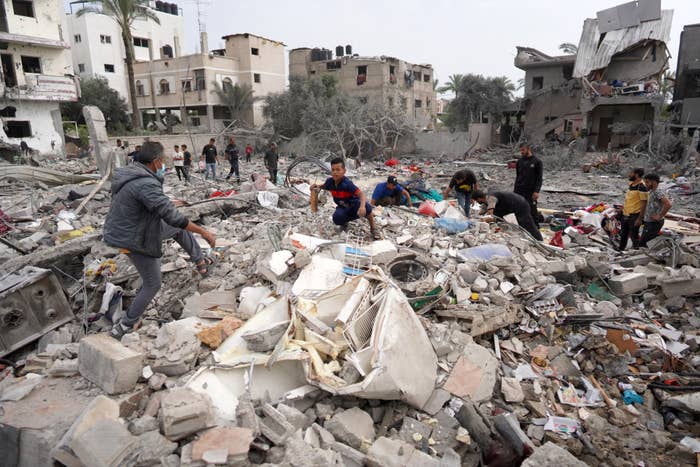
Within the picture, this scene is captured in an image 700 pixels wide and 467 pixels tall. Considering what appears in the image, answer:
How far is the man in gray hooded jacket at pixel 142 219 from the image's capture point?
3.11 m

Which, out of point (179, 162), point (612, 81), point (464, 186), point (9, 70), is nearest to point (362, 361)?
point (464, 186)

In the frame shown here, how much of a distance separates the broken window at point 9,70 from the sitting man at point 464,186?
23586 millimetres

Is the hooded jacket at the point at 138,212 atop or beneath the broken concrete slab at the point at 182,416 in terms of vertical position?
atop

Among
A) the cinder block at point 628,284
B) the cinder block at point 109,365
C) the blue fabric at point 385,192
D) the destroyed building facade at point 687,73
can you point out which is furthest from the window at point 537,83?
the cinder block at point 109,365

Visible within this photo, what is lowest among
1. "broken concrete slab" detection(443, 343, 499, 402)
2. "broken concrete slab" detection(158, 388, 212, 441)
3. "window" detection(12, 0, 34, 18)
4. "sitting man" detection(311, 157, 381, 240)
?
"broken concrete slab" detection(443, 343, 499, 402)

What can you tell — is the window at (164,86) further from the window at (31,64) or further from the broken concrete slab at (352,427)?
the broken concrete slab at (352,427)

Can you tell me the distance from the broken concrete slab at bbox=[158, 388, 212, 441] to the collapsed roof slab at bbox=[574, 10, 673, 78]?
85.2 feet

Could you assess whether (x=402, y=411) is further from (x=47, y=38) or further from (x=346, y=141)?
(x=47, y=38)

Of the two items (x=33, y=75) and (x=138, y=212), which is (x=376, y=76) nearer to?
(x=33, y=75)

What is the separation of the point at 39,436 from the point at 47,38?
25.8 meters

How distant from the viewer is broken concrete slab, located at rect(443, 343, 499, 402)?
297cm

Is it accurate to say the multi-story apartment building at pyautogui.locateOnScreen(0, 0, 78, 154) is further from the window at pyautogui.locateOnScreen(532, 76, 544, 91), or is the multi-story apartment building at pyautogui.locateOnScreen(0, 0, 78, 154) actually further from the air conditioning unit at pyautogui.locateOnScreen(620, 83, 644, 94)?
the air conditioning unit at pyautogui.locateOnScreen(620, 83, 644, 94)

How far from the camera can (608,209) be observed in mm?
8375

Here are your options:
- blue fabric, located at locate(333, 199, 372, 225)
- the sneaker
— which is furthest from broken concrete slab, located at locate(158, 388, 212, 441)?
blue fabric, located at locate(333, 199, 372, 225)
